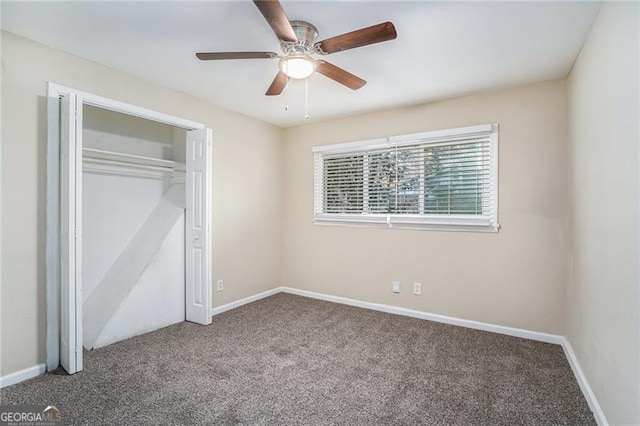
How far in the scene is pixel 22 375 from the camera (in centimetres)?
221

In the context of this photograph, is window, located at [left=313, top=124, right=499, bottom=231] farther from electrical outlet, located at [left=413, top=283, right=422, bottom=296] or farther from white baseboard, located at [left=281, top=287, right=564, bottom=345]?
white baseboard, located at [left=281, top=287, right=564, bottom=345]

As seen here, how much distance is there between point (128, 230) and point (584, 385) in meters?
4.12

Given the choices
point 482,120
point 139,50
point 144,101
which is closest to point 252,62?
point 139,50

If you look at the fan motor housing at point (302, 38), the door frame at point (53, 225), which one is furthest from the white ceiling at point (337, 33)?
the door frame at point (53, 225)

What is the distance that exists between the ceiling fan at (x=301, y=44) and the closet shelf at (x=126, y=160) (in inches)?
65.0

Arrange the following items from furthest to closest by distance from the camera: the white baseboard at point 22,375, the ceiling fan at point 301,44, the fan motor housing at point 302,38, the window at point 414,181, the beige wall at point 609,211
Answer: the window at point 414,181 → the white baseboard at point 22,375 → the fan motor housing at point 302,38 → the ceiling fan at point 301,44 → the beige wall at point 609,211

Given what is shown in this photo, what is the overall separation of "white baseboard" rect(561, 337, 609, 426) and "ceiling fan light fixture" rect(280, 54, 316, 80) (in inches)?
103

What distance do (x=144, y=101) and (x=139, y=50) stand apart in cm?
63

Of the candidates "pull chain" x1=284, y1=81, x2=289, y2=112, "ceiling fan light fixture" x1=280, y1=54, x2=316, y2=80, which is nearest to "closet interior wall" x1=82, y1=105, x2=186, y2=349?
"pull chain" x1=284, y1=81, x2=289, y2=112

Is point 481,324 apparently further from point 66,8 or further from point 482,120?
point 66,8

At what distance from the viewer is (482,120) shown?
3.19 meters

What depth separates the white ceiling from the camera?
1.89 m

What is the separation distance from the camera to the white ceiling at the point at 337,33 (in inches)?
74.3

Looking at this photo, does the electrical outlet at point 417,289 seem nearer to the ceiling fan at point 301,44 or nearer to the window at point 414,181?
the window at point 414,181
